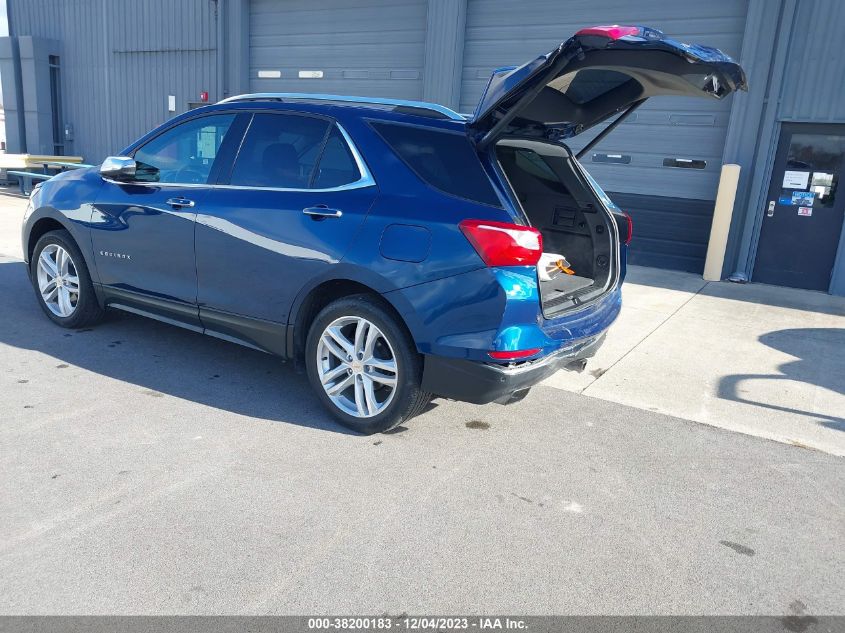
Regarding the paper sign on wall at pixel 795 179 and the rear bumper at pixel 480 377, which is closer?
the rear bumper at pixel 480 377

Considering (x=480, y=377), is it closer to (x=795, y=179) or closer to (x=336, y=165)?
(x=336, y=165)

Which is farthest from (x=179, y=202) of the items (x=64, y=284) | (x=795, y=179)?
(x=795, y=179)

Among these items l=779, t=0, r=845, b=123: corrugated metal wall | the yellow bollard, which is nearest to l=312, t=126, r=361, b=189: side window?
the yellow bollard

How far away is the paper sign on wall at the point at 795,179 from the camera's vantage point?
915 centimetres

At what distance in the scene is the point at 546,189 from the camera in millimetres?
4719

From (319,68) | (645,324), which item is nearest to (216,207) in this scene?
(645,324)

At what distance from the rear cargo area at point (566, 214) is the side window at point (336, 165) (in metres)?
0.96

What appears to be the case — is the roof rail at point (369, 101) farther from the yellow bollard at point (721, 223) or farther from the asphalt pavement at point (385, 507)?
the yellow bollard at point (721, 223)

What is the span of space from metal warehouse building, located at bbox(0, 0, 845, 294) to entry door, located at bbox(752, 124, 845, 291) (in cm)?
2

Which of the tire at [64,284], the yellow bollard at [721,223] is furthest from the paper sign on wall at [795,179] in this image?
the tire at [64,284]

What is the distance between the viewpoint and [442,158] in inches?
147

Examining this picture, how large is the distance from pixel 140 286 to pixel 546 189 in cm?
292

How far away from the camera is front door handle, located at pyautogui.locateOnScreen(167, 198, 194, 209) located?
4.48 meters

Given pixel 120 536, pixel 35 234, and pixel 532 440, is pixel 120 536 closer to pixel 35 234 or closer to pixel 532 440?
pixel 532 440
